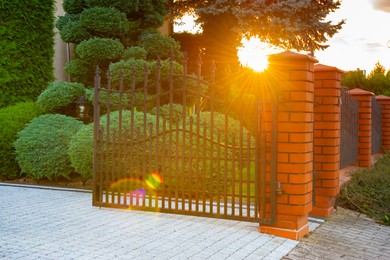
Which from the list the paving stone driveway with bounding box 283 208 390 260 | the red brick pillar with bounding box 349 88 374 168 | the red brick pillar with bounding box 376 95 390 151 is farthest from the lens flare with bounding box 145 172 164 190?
the red brick pillar with bounding box 376 95 390 151

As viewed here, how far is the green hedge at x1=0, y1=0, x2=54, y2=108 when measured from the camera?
1395 cm

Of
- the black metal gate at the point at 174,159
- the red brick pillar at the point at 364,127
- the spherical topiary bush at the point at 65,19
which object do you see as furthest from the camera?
the spherical topiary bush at the point at 65,19

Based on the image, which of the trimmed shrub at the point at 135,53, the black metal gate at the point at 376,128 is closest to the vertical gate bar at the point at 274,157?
the black metal gate at the point at 376,128

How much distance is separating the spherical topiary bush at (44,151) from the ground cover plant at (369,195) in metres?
5.00

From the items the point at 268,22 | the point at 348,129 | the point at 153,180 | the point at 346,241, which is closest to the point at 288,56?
the point at 346,241

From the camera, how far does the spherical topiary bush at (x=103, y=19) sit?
13867 mm

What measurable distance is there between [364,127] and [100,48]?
6645 mm

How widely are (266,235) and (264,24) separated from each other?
A: 11.1m

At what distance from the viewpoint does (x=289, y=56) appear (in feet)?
19.2

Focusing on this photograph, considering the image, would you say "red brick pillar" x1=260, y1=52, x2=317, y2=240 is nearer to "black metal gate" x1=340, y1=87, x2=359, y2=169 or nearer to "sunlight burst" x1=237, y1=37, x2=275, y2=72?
"black metal gate" x1=340, y1=87, x2=359, y2=169

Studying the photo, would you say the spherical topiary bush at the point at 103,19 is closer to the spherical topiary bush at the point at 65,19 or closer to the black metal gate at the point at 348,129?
the spherical topiary bush at the point at 65,19

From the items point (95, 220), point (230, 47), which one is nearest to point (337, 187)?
point (95, 220)

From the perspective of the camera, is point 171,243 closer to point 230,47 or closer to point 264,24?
point 264,24

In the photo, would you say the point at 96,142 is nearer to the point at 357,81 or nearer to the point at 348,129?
the point at 348,129
